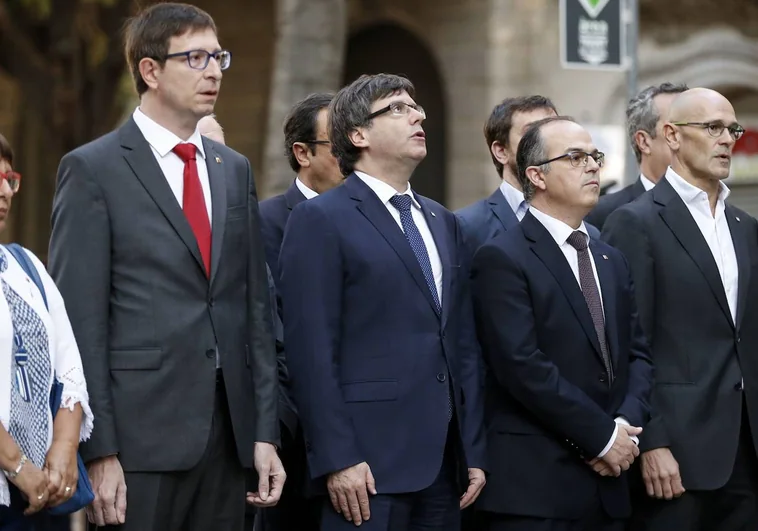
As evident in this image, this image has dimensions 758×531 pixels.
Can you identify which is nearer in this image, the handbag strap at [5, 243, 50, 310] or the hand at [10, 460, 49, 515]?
the hand at [10, 460, 49, 515]

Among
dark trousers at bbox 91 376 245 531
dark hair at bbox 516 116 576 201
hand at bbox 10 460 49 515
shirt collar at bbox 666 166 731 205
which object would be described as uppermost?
dark hair at bbox 516 116 576 201

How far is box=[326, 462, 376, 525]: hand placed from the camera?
17.5ft

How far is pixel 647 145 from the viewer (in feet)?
25.9

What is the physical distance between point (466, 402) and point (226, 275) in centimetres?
110

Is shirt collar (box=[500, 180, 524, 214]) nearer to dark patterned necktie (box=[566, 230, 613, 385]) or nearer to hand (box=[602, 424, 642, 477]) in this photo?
dark patterned necktie (box=[566, 230, 613, 385])

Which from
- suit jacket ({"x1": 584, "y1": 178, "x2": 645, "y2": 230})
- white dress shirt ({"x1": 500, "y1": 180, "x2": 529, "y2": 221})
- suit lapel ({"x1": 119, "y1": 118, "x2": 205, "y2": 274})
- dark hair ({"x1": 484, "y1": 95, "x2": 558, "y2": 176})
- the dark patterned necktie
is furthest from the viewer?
suit jacket ({"x1": 584, "y1": 178, "x2": 645, "y2": 230})

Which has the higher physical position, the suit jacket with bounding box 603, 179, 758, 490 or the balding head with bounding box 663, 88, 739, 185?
the balding head with bounding box 663, 88, 739, 185

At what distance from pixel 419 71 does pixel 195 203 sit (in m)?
11.2

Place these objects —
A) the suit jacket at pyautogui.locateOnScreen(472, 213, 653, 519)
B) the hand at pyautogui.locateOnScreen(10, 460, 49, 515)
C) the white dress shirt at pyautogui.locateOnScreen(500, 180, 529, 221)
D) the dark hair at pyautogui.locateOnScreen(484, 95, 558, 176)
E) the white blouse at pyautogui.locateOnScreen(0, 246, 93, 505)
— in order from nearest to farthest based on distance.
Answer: the hand at pyautogui.locateOnScreen(10, 460, 49, 515), the white blouse at pyautogui.locateOnScreen(0, 246, 93, 505), the suit jacket at pyautogui.locateOnScreen(472, 213, 653, 519), the white dress shirt at pyautogui.locateOnScreen(500, 180, 529, 221), the dark hair at pyautogui.locateOnScreen(484, 95, 558, 176)

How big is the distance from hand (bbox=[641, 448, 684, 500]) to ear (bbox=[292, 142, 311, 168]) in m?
2.07

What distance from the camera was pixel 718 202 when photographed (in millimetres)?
6684

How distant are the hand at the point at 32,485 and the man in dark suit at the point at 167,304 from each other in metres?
0.25

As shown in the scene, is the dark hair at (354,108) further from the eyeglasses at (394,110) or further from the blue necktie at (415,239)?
the blue necktie at (415,239)

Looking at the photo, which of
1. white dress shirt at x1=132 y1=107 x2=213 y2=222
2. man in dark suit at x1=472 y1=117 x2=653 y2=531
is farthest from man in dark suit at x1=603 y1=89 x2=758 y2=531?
white dress shirt at x1=132 y1=107 x2=213 y2=222
